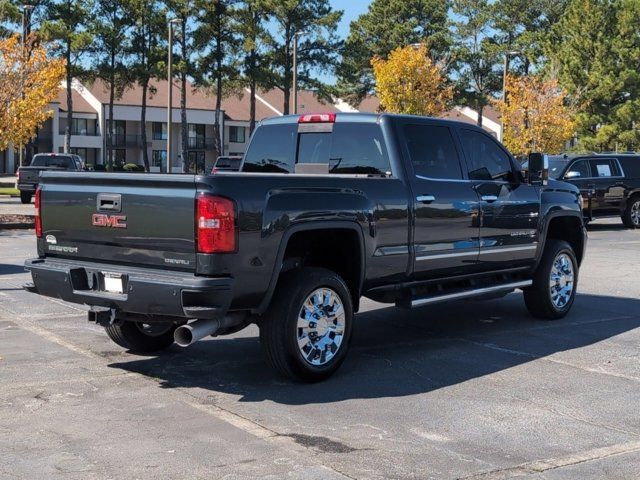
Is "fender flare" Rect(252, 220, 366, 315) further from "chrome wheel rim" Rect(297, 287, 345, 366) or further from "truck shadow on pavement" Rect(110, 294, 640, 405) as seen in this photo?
"truck shadow on pavement" Rect(110, 294, 640, 405)

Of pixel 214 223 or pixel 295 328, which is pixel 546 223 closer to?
pixel 295 328

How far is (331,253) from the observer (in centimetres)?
700

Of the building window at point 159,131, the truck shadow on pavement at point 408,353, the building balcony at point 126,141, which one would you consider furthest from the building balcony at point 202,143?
the truck shadow on pavement at point 408,353

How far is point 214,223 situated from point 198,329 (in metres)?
0.75

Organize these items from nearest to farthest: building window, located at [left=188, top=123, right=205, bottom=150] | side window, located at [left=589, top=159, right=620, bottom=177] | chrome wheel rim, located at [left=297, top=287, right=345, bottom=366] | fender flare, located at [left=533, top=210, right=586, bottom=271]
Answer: chrome wheel rim, located at [left=297, top=287, right=345, bottom=366] < fender flare, located at [left=533, top=210, right=586, bottom=271] < side window, located at [left=589, top=159, right=620, bottom=177] < building window, located at [left=188, top=123, right=205, bottom=150]

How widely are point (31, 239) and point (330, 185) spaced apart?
1331cm

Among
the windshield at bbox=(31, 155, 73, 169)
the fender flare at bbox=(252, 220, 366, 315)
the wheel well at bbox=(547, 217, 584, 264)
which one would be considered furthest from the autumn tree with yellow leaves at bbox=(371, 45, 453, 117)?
the fender flare at bbox=(252, 220, 366, 315)

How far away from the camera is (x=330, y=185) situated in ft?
21.4

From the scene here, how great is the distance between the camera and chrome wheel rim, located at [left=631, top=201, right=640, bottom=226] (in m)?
23.5

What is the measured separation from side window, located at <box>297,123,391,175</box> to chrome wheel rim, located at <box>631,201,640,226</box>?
1764cm

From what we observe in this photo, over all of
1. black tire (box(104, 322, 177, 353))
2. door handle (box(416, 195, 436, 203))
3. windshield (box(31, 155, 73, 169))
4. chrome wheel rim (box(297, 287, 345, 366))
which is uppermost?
windshield (box(31, 155, 73, 169))

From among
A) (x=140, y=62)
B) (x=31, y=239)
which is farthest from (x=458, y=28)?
(x=31, y=239)

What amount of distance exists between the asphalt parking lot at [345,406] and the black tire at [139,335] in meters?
0.14

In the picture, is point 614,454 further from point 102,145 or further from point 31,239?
point 102,145
